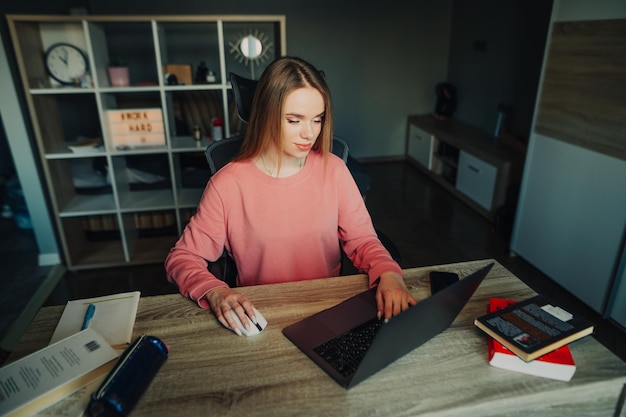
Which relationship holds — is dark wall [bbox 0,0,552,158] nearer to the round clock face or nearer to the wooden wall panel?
the wooden wall panel

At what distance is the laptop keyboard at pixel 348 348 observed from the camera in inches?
37.0

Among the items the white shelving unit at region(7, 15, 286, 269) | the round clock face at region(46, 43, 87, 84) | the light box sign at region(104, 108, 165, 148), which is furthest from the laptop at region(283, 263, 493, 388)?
the round clock face at region(46, 43, 87, 84)

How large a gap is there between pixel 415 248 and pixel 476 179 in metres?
1.12

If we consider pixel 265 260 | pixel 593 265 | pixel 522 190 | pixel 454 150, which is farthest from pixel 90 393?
pixel 454 150

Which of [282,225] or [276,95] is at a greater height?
[276,95]

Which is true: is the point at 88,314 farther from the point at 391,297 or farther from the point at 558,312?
the point at 558,312

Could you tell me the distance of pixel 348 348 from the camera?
3.25 ft

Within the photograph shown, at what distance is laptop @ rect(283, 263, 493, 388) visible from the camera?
2.71 feet

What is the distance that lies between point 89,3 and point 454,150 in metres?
4.06

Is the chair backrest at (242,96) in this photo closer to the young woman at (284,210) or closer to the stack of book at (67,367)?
the young woman at (284,210)

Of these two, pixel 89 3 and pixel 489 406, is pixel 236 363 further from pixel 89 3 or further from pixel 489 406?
pixel 89 3

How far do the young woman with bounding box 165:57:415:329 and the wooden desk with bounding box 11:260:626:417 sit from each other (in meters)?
0.16

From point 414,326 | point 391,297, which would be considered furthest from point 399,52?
point 414,326

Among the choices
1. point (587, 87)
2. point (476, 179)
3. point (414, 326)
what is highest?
point (587, 87)
